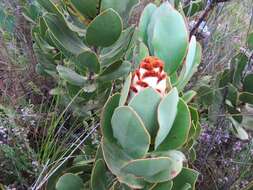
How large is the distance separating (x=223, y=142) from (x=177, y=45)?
83cm

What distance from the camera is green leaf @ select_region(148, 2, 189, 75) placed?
936 millimetres

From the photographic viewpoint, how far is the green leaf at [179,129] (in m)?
0.90

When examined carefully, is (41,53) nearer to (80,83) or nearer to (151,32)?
(80,83)

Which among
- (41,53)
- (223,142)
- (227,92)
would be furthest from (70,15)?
(223,142)

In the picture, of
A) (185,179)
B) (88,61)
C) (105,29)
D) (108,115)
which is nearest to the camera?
(108,115)

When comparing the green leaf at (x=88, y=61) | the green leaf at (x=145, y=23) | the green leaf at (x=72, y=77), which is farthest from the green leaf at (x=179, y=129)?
the green leaf at (x=72, y=77)

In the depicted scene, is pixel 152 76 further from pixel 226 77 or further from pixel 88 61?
pixel 226 77

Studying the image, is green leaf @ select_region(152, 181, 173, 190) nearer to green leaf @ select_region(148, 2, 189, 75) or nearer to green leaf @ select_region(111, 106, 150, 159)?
green leaf @ select_region(111, 106, 150, 159)

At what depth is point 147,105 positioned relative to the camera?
0.84 meters

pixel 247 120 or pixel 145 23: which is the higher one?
pixel 145 23

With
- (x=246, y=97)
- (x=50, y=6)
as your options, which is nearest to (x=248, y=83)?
(x=246, y=97)

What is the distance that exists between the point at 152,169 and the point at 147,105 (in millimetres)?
132

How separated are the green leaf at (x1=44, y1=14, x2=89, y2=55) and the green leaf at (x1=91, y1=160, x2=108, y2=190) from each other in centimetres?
36

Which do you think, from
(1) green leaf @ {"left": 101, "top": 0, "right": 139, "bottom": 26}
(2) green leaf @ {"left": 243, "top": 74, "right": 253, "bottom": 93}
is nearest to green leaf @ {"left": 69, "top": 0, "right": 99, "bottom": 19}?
(1) green leaf @ {"left": 101, "top": 0, "right": 139, "bottom": 26}
